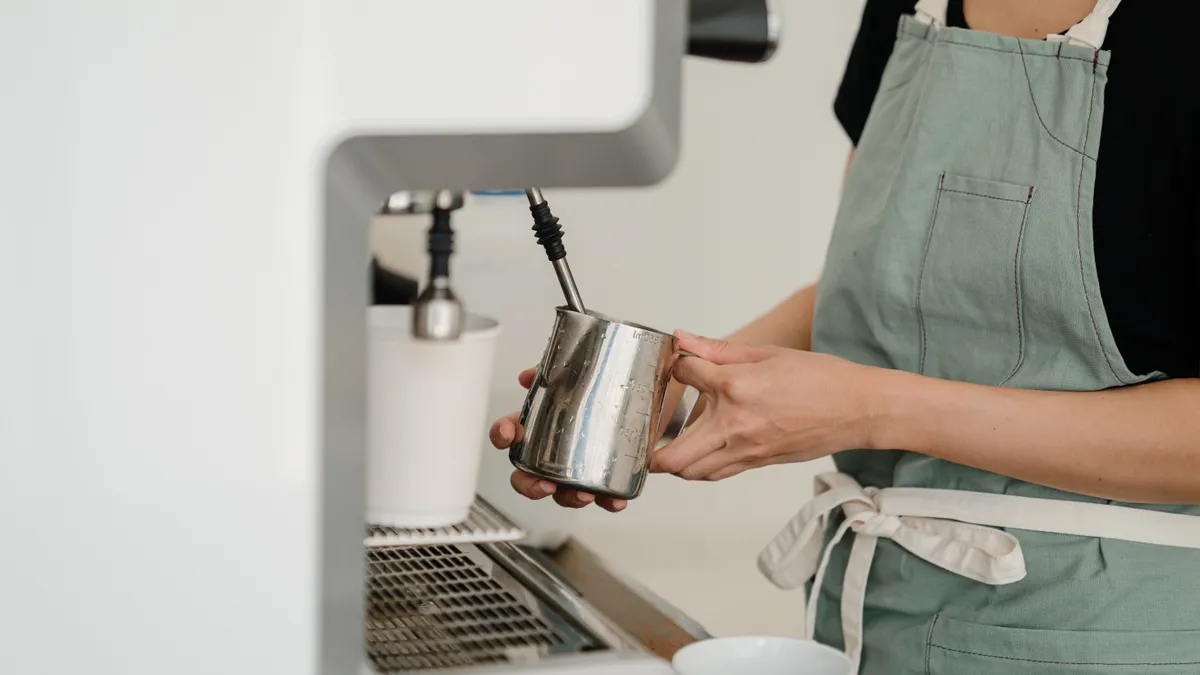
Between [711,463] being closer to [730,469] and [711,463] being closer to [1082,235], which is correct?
[730,469]

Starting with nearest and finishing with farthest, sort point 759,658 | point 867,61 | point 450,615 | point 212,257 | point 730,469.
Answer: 1. point 212,257
2. point 759,658
3. point 450,615
4. point 730,469
5. point 867,61

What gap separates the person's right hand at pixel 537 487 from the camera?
2.48 ft

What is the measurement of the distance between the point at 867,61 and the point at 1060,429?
1.60 ft

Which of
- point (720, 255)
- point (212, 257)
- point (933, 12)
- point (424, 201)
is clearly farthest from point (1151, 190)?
point (720, 255)

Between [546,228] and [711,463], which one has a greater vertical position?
[546,228]

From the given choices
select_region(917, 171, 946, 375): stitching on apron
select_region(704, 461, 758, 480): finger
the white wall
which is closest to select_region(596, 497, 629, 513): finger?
select_region(704, 461, 758, 480): finger

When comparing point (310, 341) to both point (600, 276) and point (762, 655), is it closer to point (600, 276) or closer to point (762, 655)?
point (762, 655)

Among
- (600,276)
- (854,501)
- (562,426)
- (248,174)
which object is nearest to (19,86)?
(248,174)

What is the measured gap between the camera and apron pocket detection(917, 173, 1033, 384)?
0.94 m

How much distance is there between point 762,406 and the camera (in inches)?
32.5

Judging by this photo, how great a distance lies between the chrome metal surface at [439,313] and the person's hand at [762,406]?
16 centimetres

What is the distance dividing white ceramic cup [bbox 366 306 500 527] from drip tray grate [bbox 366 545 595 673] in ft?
0.13

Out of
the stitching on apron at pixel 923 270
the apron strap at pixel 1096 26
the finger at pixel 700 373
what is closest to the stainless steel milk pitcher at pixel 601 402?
the finger at pixel 700 373

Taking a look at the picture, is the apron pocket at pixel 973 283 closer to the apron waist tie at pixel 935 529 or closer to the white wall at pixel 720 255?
the apron waist tie at pixel 935 529
